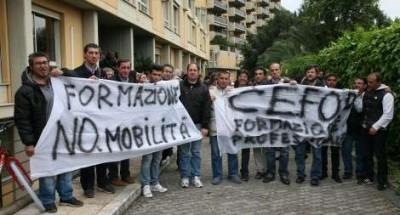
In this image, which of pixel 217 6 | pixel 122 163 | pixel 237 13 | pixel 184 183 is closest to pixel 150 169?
pixel 122 163

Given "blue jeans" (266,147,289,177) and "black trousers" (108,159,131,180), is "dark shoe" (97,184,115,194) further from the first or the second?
"blue jeans" (266,147,289,177)

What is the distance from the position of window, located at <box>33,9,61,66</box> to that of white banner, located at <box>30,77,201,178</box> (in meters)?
4.53

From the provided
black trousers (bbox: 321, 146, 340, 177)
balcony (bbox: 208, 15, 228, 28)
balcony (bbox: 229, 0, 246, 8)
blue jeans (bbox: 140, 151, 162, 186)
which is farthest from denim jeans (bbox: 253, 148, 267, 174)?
balcony (bbox: 229, 0, 246, 8)

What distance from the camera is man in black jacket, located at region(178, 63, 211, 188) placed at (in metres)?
8.92

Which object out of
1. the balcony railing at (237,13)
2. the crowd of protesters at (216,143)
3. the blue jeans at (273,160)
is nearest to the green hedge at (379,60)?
the crowd of protesters at (216,143)

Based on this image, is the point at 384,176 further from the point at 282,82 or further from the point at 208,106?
the point at 208,106

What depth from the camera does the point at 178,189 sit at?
28.9ft

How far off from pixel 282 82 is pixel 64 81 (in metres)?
4.07

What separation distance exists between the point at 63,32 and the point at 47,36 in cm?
89

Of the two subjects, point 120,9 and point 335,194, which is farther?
point 120,9

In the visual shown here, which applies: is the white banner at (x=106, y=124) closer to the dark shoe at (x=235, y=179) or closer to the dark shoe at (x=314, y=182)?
the dark shoe at (x=235, y=179)

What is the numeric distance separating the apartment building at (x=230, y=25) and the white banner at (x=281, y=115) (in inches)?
2037

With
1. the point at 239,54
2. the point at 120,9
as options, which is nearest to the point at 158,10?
the point at 120,9

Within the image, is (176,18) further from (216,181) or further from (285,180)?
(285,180)
